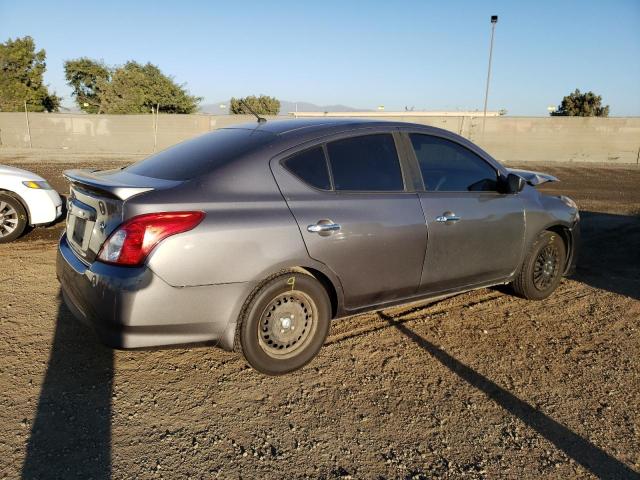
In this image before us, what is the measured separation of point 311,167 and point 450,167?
4.54ft

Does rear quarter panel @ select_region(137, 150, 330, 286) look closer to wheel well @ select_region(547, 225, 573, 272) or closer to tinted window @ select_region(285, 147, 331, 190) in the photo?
tinted window @ select_region(285, 147, 331, 190)

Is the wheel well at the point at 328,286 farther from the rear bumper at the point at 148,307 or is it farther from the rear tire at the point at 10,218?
the rear tire at the point at 10,218

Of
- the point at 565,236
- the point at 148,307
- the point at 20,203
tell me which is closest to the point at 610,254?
the point at 565,236

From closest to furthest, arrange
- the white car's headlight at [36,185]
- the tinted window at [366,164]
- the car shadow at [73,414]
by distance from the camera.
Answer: the car shadow at [73,414], the tinted window at [366,164], the white car's headlight at [36,185]

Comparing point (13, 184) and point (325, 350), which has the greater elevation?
point (13, 184)

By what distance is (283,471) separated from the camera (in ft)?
7.93

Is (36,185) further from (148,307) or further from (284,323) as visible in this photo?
(284,323)

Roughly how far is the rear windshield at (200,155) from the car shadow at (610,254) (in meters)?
4.05

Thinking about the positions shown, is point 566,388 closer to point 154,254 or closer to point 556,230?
point 556,230

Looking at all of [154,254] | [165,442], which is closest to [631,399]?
[165,442]

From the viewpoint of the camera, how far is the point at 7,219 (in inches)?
253

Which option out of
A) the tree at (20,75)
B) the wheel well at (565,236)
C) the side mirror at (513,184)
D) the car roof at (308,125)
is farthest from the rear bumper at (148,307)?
the tree at (20,75)

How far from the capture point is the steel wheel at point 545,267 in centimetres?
470

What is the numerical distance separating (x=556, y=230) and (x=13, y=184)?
6.49 metres
